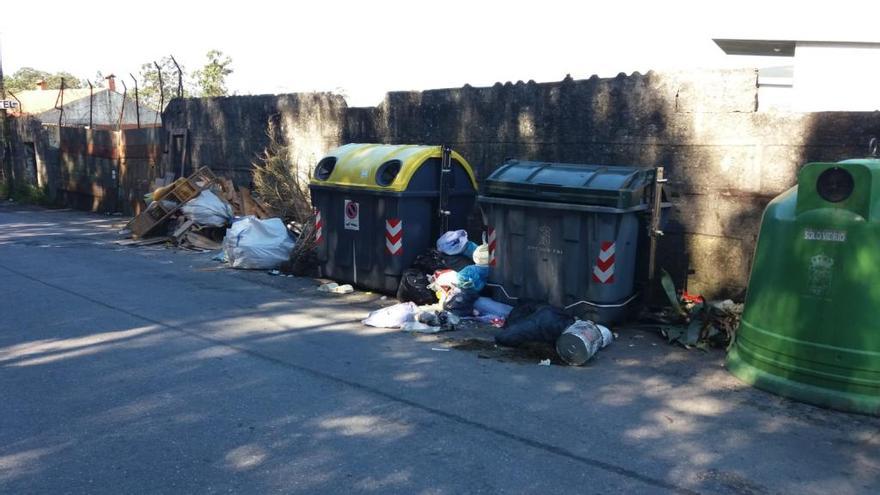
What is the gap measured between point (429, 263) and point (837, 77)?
8793mm

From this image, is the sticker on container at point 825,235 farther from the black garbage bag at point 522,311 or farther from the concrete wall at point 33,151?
the concrete wall at point 33,151

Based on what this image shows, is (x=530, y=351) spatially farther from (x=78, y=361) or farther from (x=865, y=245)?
(x=78, y=361)

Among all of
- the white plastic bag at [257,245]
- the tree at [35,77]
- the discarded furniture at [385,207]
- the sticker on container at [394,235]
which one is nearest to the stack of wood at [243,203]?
the white plastic bag at [257,245]

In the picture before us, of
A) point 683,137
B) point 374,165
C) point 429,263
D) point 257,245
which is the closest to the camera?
point 683,137

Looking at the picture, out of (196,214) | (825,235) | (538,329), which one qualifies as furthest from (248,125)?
(825,235)

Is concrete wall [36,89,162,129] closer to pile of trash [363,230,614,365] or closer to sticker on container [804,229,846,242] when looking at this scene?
pile of trash [363,230,614,365]

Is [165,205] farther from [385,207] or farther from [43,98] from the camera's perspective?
[43,98]

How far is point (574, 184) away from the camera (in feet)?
22.2

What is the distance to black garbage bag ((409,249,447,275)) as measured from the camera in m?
8.03

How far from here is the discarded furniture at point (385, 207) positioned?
27.0ft

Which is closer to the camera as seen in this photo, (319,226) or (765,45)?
(319,226)

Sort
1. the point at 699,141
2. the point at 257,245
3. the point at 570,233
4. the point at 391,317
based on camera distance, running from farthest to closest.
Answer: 1. the point at 257,245
2. the point at 699,141
3. the point at 391,317
4. the point at 570,233

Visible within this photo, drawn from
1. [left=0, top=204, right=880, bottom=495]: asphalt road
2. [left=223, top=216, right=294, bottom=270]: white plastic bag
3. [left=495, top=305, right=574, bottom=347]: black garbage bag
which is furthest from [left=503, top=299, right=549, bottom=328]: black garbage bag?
[left=223, top=216, right=294, bottom=270]: white plastic bag

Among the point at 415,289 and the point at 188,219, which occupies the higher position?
the point at 188,219
